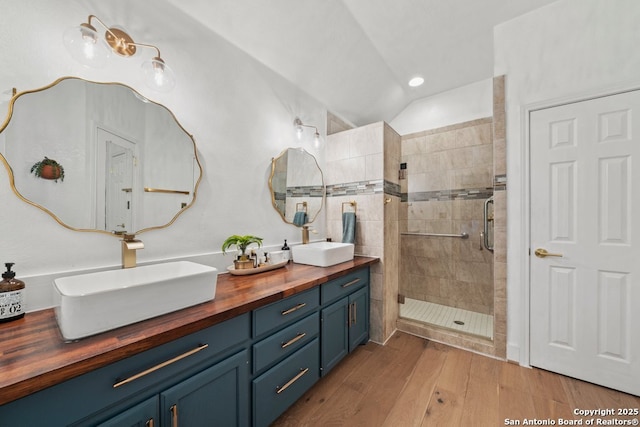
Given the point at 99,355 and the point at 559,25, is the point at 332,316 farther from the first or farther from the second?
the point at 559,25

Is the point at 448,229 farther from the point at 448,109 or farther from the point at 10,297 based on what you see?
the point at 10,297

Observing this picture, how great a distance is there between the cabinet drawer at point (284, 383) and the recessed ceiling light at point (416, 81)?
118 inches

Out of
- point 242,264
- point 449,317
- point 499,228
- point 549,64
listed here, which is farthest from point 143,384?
point 549,64

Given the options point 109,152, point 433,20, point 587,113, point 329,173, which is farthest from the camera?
point 329,173

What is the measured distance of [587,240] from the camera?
176 centimetres

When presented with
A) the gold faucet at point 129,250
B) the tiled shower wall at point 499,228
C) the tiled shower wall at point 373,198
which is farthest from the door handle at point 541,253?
the gold faucet at point 129,250

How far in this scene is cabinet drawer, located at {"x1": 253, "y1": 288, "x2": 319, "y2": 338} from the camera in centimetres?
122

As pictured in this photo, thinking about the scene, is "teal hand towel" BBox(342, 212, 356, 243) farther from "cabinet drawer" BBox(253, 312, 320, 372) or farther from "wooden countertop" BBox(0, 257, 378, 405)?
"wooden countertop" BBox(0, 257, 378, 405)

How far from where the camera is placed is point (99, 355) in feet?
2.32

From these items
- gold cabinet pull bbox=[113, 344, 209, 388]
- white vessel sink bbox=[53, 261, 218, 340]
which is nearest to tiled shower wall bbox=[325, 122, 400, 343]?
white vessel sink bbox=[53, 261, 218, 340]

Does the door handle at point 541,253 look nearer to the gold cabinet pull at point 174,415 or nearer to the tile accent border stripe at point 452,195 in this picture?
the tile accent border stripe at point 452,195

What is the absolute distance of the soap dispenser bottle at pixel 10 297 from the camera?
91 centimetres

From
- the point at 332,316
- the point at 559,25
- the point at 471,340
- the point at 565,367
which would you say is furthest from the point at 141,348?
the point at 559,25

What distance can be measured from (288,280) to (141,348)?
0.84 m
